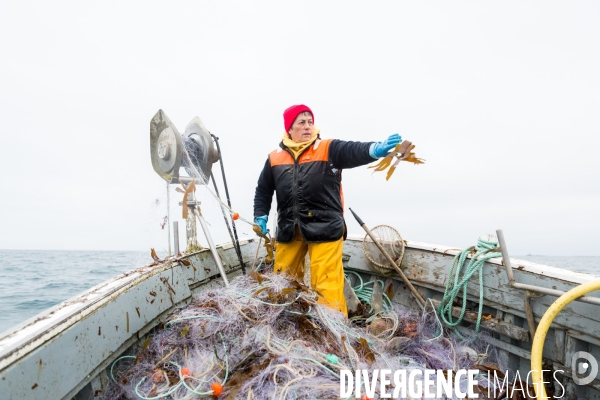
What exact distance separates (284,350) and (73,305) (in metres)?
1.26

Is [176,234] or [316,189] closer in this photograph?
[316,189]

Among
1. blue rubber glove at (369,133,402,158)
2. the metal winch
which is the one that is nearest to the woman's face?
blue rubber glove at (369,133,402,158)

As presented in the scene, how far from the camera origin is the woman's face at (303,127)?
362 cm

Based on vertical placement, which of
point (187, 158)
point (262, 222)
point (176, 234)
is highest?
point (187, 158)

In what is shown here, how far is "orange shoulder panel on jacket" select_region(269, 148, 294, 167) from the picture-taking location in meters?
3.68

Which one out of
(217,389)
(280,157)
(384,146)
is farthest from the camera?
(280,157)

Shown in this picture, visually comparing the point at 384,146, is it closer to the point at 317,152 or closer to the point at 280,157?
the point at 317,152

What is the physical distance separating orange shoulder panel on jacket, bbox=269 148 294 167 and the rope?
185cm

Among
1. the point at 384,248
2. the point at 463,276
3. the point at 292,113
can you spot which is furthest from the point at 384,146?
the point at 384,248

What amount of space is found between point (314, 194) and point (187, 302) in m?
1.61

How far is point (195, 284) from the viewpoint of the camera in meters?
3.86

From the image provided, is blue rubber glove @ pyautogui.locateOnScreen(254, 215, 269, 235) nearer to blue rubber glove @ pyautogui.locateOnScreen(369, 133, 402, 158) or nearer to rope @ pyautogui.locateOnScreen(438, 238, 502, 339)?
blue rubber glove @ pyautogui.locateOnScreen(369, 133, 402, 158)

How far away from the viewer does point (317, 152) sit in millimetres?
3525

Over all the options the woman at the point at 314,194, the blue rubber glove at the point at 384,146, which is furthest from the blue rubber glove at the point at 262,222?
the blue rubber glove at the point at 384,146
